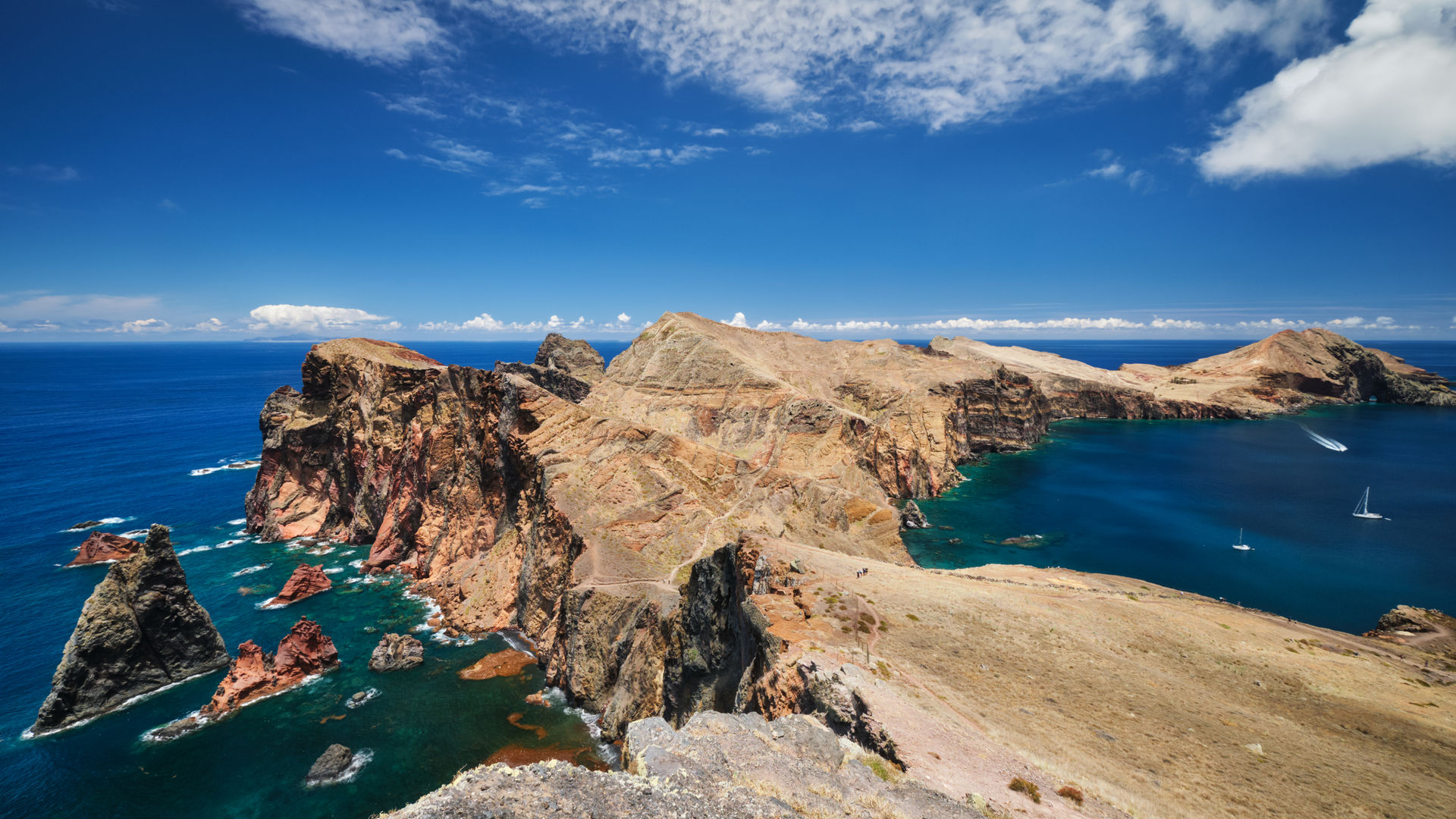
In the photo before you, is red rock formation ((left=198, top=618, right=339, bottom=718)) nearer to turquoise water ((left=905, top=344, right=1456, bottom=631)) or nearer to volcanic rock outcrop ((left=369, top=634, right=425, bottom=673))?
volcanic rock outcrop ((left=369, top=634, right=425, bottom=673))

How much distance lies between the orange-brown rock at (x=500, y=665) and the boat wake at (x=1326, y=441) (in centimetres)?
14252

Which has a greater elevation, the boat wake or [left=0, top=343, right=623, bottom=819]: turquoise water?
the boat wake

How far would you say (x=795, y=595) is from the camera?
90.1ft

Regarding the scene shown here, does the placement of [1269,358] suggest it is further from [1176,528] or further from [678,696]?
[678,696]

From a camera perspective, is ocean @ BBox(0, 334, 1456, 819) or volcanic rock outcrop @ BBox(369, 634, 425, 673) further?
volcanic rock outcrop @ BBox(369, 634, 425, 673)

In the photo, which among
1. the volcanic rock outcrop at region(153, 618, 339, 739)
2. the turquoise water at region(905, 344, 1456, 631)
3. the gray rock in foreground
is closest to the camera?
the gray rock in foreground

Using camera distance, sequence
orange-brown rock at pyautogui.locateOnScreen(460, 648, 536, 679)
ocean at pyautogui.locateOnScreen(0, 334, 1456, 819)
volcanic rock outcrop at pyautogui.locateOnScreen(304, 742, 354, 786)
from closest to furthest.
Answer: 1. volcanic rock outcrop at pyautogui.locateOnScreen(304, 742, 354, 786)
2. ocean at pyautogui.locateOnScreen(0, 334, 1456, 819)
3. orange-brown rock at pyautogui.locateOnScreen(460, 648, 536, 679)

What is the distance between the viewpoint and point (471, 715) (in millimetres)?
33906

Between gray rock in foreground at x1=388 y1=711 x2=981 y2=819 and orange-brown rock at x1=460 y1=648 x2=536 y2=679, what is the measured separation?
89.9 feet

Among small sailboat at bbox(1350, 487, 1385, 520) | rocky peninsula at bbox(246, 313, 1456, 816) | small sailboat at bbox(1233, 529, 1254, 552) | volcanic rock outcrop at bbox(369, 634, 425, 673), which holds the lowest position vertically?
volcanic rock outcrop at bbox(369, 634, 425, 673)

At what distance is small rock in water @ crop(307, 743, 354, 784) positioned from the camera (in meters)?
28.9

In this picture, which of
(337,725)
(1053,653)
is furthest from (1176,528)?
(337,725)

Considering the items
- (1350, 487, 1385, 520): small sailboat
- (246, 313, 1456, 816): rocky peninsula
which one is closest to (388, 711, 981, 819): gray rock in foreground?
(246, 313, 1456, 816): rocky peninsula

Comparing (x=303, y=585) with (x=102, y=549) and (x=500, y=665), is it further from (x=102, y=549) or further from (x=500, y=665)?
(x=102, y=549)
